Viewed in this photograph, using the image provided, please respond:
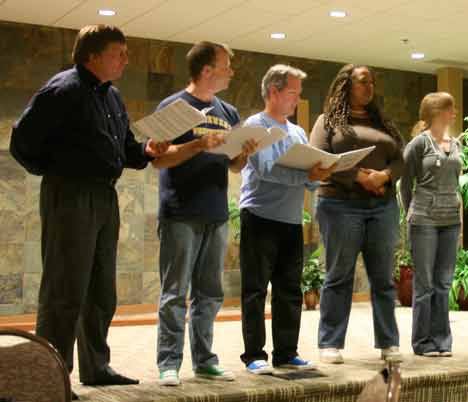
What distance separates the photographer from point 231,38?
8586 millimetres

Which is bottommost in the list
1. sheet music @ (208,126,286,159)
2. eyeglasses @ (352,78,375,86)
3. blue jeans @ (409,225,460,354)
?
blue jeans @ (409,225,460,354)

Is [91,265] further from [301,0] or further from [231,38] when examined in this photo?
[231,38]

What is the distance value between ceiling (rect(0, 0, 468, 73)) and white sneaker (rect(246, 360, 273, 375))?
4229 mm

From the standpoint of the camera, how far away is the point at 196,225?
342cm

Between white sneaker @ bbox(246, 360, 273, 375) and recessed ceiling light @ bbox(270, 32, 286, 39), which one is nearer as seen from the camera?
white sneaker @ bbox(246, 360, 273, 375)

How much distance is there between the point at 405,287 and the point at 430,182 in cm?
462

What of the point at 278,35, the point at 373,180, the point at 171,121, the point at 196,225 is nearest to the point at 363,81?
the point at 373,180

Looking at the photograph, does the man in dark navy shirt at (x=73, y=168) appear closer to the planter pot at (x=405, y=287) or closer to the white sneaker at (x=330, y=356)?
the white sneaker at (x=330, y=356)

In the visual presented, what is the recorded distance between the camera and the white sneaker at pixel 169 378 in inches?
132

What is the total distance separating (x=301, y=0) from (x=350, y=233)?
3658 mm

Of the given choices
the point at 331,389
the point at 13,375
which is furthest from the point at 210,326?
the point at 13,375

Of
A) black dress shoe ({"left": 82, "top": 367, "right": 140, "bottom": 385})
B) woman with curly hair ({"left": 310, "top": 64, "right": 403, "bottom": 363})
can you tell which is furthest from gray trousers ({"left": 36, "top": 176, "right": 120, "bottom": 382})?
woman with curly hair ({"left": 310, "top": 64, "right": 403, "bottom": 363})

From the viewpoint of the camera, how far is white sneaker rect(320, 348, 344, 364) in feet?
13.3

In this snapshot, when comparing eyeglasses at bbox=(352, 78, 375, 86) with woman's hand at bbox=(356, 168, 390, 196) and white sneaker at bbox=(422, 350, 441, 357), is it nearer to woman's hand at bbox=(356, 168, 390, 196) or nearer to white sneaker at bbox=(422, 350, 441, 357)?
woman's hand at bbox=(356, 168, 390, 196)
